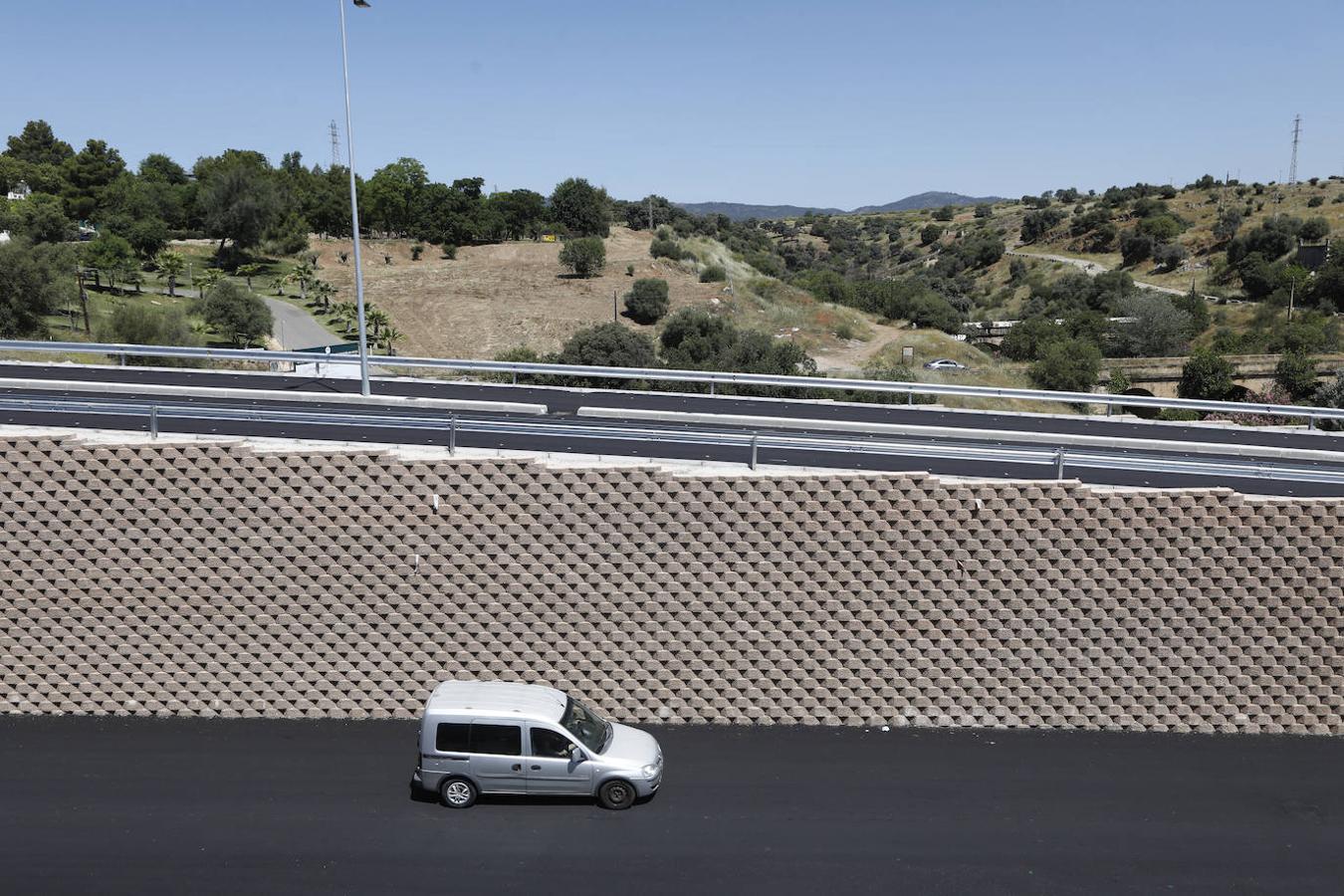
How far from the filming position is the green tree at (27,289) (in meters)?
42.5

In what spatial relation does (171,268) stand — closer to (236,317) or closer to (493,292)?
(236,317)

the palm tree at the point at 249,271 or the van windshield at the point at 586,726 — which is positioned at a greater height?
the palm tree at the point at 249,271

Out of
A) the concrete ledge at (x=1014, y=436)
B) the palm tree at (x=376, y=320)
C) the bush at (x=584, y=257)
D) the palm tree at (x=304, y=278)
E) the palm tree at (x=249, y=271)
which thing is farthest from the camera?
the palm tree at (x=249, y=271)

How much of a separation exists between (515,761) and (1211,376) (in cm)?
4424

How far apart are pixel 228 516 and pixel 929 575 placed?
979 centimetres

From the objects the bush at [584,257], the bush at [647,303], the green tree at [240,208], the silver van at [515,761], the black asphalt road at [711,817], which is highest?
the green tree at [240,208]

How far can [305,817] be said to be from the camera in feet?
37.8

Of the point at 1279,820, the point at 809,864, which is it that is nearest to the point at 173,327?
the point at 809,864

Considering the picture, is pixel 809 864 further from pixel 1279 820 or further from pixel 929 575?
Answer: pixel 1279 820

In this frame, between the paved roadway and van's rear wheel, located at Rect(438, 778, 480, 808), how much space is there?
19.4 ft

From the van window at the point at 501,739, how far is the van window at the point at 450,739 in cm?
15

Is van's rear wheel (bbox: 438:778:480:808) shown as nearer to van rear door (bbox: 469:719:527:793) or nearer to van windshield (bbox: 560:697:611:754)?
van rear door (bbox: 469:719:527:793)

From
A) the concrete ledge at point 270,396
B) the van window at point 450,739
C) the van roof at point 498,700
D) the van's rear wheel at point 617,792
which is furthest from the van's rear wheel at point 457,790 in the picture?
the concrete ledge at point 270,396

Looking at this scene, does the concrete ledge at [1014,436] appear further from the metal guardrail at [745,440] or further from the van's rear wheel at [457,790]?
the van's rear wheel at [457,790]
